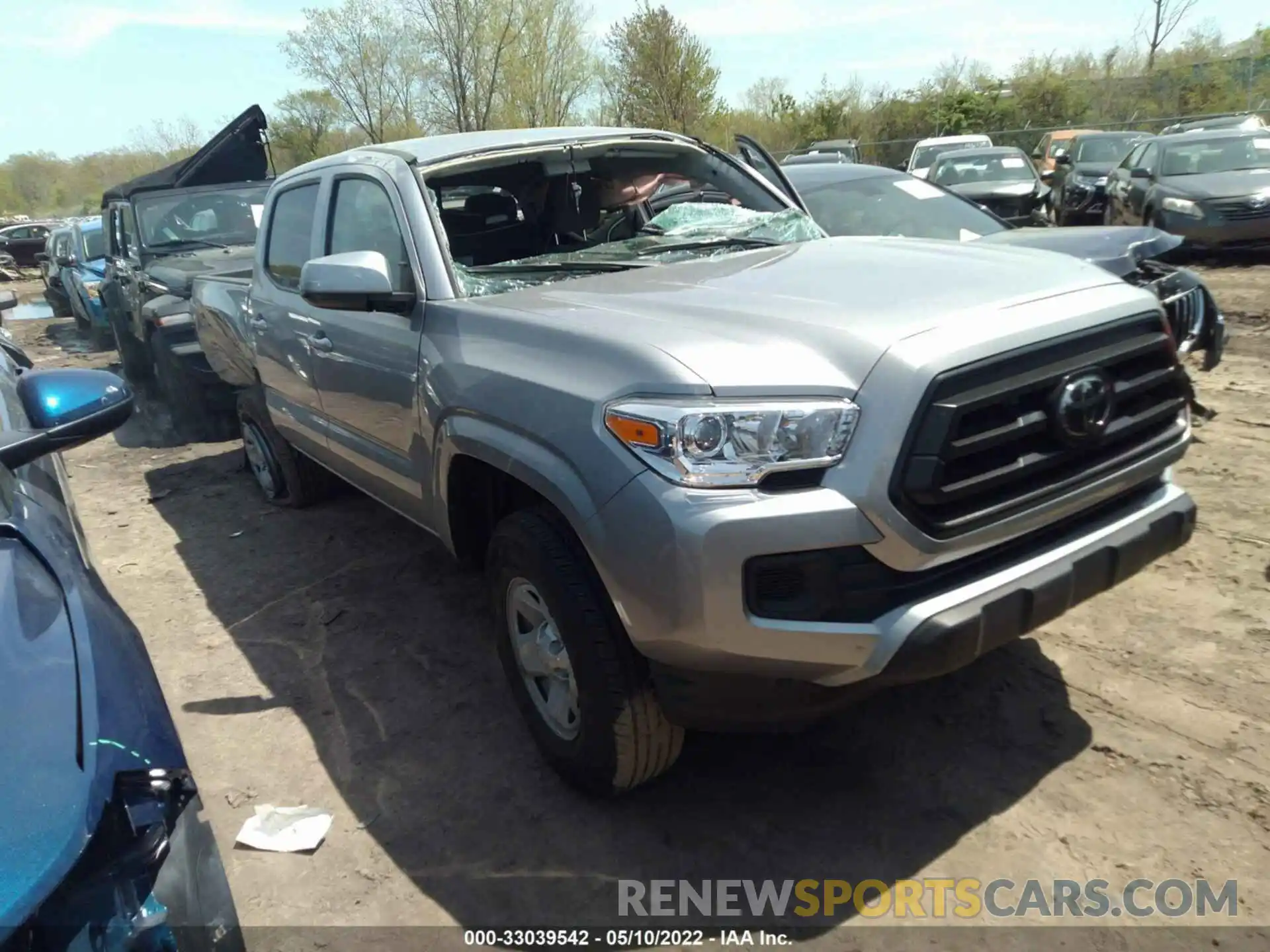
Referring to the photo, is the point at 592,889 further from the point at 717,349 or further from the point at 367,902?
the point at 717,349

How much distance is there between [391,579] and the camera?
473 cm

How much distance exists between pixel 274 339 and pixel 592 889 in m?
3.23

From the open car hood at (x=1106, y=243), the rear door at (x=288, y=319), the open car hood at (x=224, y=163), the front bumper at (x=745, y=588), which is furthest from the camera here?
the open car hood at (x=224, y=163)

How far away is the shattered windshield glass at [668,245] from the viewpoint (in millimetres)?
3443

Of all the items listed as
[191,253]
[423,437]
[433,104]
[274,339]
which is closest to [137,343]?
[191,253]

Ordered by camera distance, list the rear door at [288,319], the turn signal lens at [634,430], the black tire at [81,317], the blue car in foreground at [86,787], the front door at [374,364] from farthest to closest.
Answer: the black tire at [81,317] < the rear door at [288,319] < the front door at [374,364] < the turn signal lens at [634,430] < the blue car in foreground at [86,787]

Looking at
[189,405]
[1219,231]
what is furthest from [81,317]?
[1219,231]

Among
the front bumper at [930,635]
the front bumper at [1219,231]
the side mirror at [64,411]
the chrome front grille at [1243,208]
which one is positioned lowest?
the front bumper at [1219,231]

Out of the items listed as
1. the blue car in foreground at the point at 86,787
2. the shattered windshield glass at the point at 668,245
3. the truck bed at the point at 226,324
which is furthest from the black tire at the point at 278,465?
the blue car in foreground at the point at 86,787

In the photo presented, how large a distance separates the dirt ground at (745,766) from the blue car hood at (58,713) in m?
1.16

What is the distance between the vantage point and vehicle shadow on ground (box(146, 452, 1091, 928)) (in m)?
2.64

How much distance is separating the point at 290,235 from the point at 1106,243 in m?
4.05

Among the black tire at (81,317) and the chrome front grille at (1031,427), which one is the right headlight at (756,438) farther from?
the black tire at (81,317)

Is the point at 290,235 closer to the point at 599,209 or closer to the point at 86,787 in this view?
the point at 599,209
